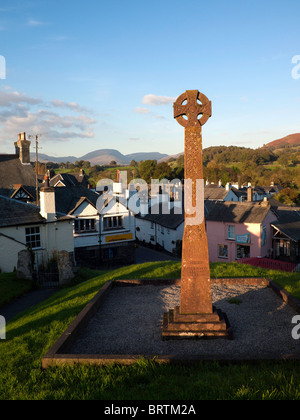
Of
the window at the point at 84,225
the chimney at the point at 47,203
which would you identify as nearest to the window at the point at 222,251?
the window at the point at 84,225

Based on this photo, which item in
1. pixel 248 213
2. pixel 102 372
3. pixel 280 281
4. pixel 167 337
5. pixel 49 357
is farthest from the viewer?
pixel 248 213

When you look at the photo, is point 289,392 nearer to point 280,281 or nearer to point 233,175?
point 280,281

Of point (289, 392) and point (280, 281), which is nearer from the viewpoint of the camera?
point (289, 392)

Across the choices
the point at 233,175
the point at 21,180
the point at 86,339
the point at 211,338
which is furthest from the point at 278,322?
the point at 233,175

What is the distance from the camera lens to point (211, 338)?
349 inches

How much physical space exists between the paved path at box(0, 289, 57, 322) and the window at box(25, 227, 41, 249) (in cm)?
719

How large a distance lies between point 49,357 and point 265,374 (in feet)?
15.3

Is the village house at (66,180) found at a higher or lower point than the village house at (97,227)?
higher

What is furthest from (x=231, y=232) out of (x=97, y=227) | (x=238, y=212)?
(x=97, y=227)

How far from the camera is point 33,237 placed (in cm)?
2491

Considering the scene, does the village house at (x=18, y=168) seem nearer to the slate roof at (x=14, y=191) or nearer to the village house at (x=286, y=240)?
the slate roof at (x=14, y=191)

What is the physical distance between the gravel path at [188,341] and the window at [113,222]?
72.2ft

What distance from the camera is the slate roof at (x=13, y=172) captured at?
39188 millimetres

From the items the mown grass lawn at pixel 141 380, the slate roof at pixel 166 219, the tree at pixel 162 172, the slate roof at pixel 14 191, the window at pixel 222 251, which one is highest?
the tree at pixel 162 172
